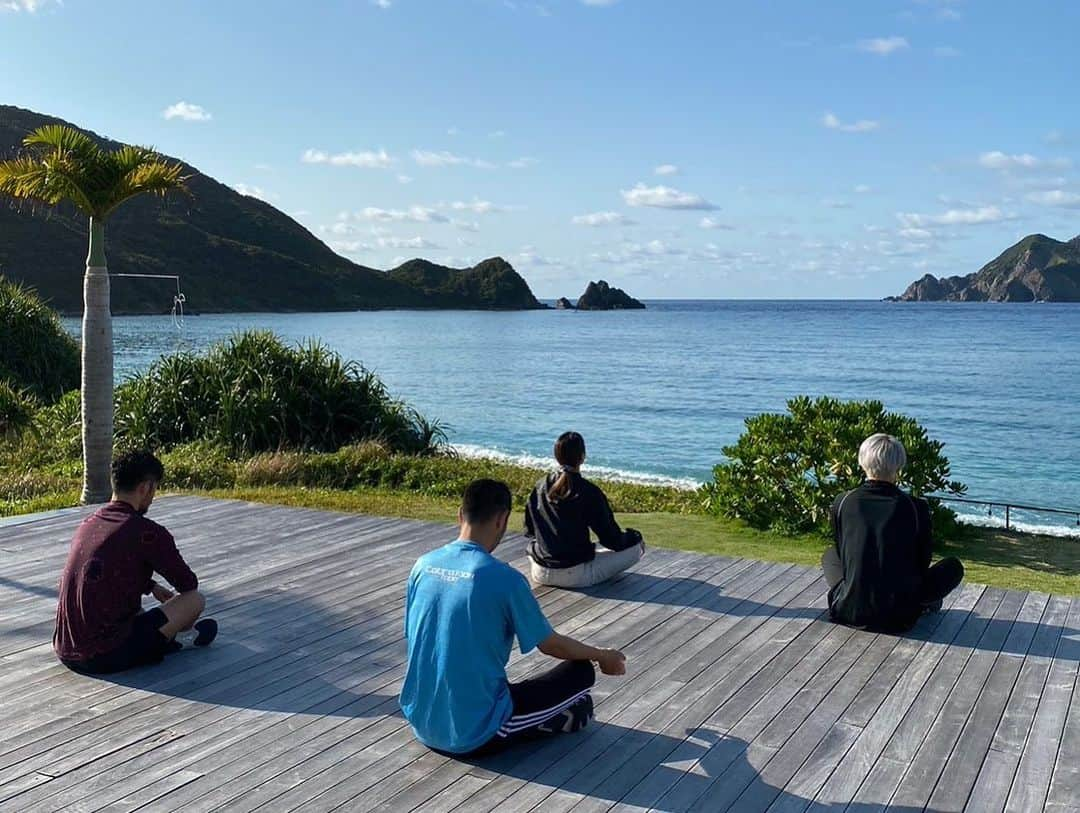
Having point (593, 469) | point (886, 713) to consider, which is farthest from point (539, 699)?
point (593, 469)

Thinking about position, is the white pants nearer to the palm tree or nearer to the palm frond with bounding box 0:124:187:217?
the palm tree

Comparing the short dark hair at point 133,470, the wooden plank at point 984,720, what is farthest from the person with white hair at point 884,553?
the short dark hair at point 133,470

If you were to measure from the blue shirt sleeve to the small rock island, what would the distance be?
17881 cm

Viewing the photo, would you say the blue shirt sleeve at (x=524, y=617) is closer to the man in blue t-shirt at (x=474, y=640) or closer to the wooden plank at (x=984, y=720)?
the man in blue t-shirt at (x=474, y=640)

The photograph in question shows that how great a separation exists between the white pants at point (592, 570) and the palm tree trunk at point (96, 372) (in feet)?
18.5

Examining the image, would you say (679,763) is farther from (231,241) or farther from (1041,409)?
(231,241)

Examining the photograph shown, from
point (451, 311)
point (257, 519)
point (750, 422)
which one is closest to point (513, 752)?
point (257, 519)

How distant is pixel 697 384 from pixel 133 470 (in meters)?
43.4

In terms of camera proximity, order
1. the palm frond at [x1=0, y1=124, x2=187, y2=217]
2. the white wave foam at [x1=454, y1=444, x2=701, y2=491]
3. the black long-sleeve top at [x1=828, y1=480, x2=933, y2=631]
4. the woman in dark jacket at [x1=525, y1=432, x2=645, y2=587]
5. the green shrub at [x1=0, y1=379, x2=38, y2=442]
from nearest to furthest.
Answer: the black long-sleeve top at [x1=828, y1=480, x2=933, y2=631], the woman in dark jacket at [x1=525, y1=432, x2=645, y2=587], the palm frond at [x1=0, y1=124, x2=187, y2=217], the green shrub at [x1=0, y1=379, x2=38, y2=442], the white wave foam at [x1=454, y1=444, x2=701, y2=491]

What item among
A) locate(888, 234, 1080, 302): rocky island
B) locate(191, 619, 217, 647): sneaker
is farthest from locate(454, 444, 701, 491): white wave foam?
locate(888, 234, 1080, 302): rocky island

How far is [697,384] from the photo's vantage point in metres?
47.4

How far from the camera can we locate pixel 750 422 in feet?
35.6

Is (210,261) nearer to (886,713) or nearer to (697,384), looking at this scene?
(697,384)

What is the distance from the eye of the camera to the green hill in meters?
73.8
